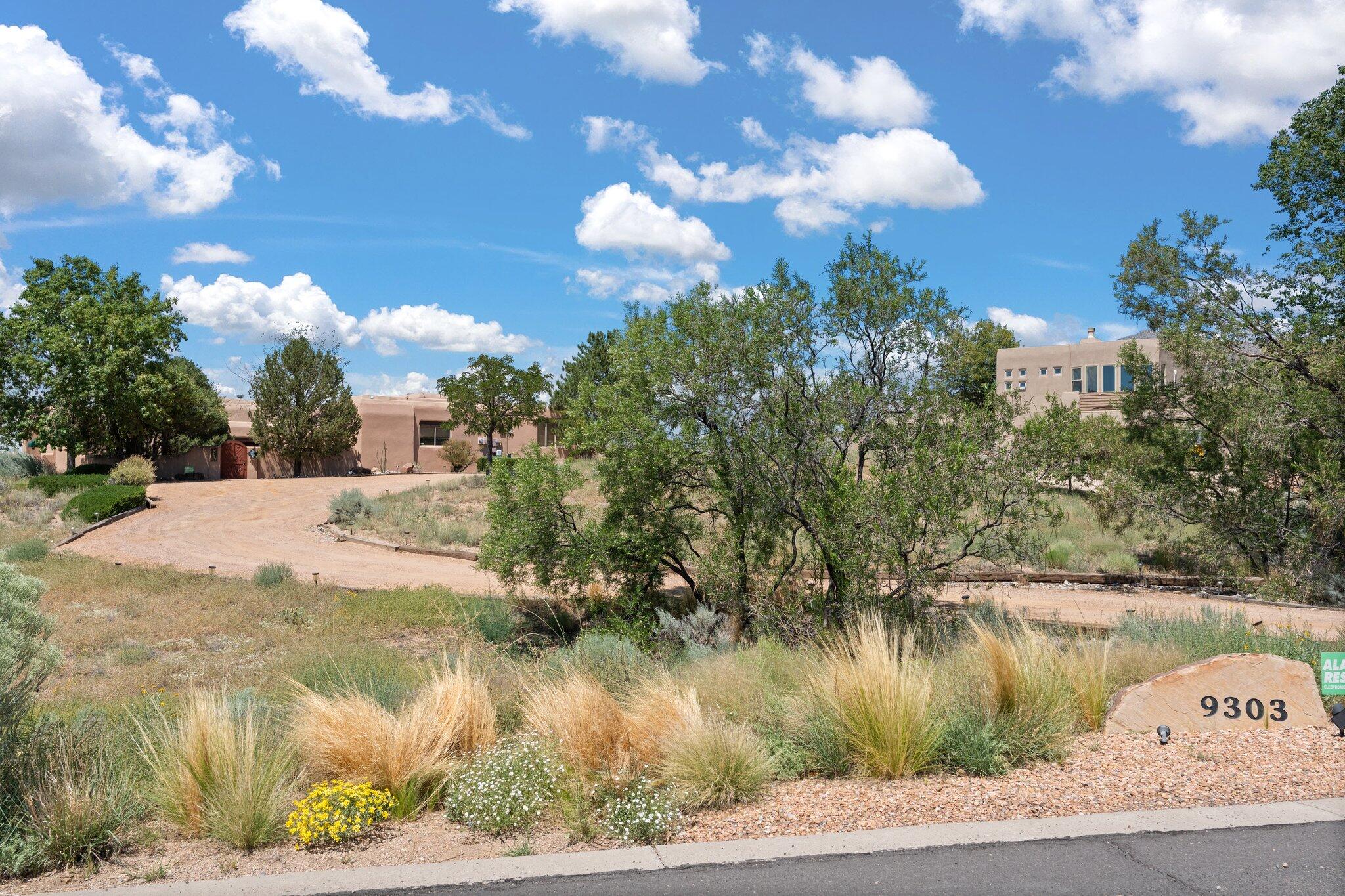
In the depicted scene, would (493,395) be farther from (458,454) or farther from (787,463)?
(787,463)

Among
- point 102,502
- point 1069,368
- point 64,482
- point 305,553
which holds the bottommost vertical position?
point 305,553

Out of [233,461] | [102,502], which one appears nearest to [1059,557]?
[102,502]

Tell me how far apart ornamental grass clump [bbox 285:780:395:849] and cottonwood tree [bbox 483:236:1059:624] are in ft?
20.0

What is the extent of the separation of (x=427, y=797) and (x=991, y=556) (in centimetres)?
761

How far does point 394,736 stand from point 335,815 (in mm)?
730

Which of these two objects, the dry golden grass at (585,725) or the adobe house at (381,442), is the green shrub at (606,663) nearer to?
the dry golden grass at (585,725)

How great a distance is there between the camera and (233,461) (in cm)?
4538

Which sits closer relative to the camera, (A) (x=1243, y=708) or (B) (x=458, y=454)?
(A) (x=1243, y=708)

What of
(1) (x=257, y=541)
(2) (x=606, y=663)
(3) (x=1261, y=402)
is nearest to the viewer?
(2) (x=606, y=663)

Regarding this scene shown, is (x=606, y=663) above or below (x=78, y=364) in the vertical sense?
below

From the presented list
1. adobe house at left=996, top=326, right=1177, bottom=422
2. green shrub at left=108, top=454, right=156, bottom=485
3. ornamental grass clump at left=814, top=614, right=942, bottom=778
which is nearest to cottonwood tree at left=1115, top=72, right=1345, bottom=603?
ornamental grass clump at left=814, top=614, right=942, bottom=778

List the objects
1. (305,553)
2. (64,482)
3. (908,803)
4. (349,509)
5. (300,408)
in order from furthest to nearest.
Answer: (300,408) < (64,482) < (349,509) < (305,553) < (908,803)

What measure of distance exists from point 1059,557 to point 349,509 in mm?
21016

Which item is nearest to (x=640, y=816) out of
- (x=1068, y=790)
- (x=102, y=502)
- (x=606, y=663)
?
(x=1068, y=790)
